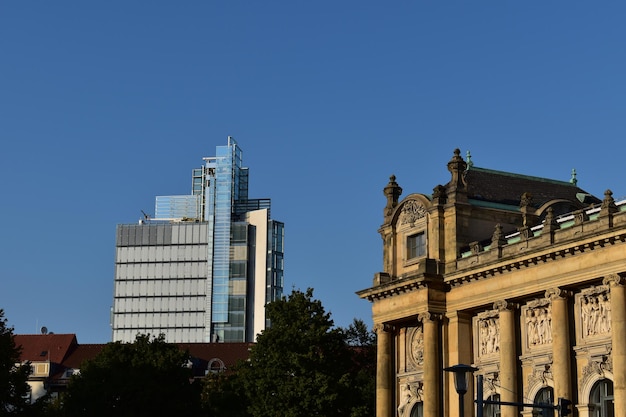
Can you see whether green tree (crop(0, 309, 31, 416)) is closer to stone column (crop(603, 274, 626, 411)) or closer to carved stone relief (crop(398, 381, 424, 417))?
carved stone relief (crop(398, 381, 424, 417))

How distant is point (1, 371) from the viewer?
7031 centimetres

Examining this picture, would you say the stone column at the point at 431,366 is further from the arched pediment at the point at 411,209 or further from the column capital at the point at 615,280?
the column capital at the point at 615,280

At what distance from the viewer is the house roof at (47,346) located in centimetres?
14050

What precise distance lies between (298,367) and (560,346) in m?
23.4

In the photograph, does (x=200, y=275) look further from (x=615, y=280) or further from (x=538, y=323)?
(x=615, y=280)

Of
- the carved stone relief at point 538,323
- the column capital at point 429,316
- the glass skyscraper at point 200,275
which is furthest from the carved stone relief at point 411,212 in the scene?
the glass skyscraper at point 200,275

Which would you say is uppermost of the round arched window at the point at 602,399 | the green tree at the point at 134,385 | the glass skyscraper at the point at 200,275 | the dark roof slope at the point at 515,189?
the glass skyscraper at the point at 200,275

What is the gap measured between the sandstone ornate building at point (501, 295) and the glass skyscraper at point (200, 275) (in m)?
119

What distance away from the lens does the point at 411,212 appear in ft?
226

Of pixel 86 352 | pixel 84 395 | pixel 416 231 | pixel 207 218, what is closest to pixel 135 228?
pixel 207 218

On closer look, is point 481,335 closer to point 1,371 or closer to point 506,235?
point 506,235

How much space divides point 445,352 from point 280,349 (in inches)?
599

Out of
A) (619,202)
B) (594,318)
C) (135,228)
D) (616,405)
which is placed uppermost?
(135,228)

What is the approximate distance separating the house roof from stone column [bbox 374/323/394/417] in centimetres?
7860
